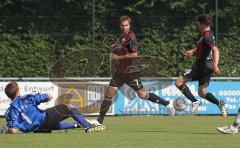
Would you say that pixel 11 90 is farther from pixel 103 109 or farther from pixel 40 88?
pixel 40 88

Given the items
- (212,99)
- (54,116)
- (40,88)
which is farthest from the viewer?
(40,88)

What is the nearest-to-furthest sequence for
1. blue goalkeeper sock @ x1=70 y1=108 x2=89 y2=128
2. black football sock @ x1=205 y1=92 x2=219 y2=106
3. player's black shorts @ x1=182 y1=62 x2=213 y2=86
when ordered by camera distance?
blue goalkeeper sock @ x1=70 y1=108 x2=89 y2=128
black football sock @ x1=205 y1=92 x2=219 y2=106
player's black shorts @ x1=182 y1=62 x2=213 y2=86

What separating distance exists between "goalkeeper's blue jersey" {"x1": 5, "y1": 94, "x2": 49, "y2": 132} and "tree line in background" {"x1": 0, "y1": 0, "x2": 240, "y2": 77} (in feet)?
37.7

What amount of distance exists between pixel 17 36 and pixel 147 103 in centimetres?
539

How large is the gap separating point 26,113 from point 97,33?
492 inches

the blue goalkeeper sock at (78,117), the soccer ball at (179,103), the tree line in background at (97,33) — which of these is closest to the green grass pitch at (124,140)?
the blue goalkeeper sock at (78,117)

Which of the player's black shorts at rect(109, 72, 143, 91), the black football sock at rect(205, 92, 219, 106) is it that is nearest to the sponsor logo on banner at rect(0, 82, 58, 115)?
the player's black shorts at rect(109, 72, 143, 91)

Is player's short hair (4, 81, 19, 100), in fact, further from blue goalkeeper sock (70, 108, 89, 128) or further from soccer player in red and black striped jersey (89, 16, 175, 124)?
soccer player in red and black striped jersey (89, 16, 175, 124)

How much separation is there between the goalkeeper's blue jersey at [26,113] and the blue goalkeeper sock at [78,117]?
1.72 feet

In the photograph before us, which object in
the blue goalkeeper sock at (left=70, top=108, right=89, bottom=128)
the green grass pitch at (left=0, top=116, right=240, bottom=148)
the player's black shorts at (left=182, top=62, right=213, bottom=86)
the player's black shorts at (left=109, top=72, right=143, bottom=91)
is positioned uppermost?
the player's black shorts at (left=182, top=62, right=213, bottom=86)

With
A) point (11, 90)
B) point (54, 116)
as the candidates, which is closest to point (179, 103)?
point (54, 116)

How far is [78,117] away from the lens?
14.2m

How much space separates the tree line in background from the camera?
1015 inches

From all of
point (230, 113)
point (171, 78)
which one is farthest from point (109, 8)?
point (230, 113)
